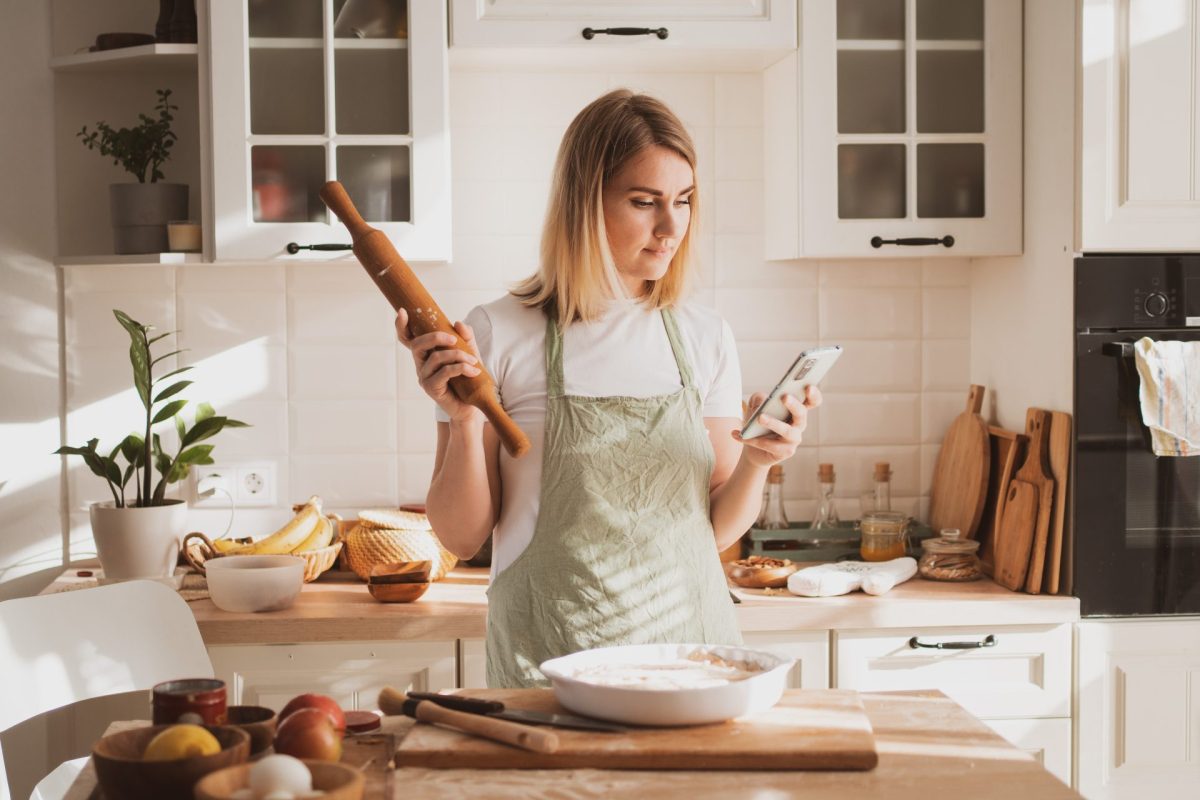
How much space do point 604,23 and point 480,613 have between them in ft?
3.98

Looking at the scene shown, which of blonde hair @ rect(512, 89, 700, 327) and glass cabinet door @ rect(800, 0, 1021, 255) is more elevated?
glass cabinet door @ rect(800, 0, 1021, 255)

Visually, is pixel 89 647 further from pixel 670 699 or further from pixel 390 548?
pixel 670 699

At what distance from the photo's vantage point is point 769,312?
3047 millimetres

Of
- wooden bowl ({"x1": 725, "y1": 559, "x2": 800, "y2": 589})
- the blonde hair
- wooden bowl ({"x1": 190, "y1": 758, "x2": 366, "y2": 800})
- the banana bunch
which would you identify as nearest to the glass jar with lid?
wooden bowl ({"x1": 725, "y1": 559, "x2": 800, "y2": 589})

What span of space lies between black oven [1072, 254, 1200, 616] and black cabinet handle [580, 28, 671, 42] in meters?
0.95

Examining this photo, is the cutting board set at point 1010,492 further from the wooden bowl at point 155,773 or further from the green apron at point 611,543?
the wooden bowl at point 155,773

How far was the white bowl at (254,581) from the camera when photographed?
2.44m

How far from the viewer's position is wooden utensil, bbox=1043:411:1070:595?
257cm

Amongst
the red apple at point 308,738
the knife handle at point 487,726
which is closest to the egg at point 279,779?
the red apple at point 308,738

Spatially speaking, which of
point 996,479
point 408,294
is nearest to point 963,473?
point 996,479

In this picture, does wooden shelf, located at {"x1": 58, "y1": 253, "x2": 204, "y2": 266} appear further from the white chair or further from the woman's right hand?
the woman's right hand

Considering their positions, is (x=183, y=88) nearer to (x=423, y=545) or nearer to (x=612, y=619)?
(x=423, y=545)

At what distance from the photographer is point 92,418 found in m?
2.93

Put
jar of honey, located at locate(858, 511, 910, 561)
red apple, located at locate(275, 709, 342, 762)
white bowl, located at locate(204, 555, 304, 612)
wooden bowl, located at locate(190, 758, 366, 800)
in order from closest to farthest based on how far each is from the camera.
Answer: wooden bowl, located at locate(190, 758, 366, 800)
red apple, located at locate(275, 709, 342, 762)
white bowl, located at locate(204, 555, 304, 612)
jar of honey, located at locate(858, 511, 910, 561)
